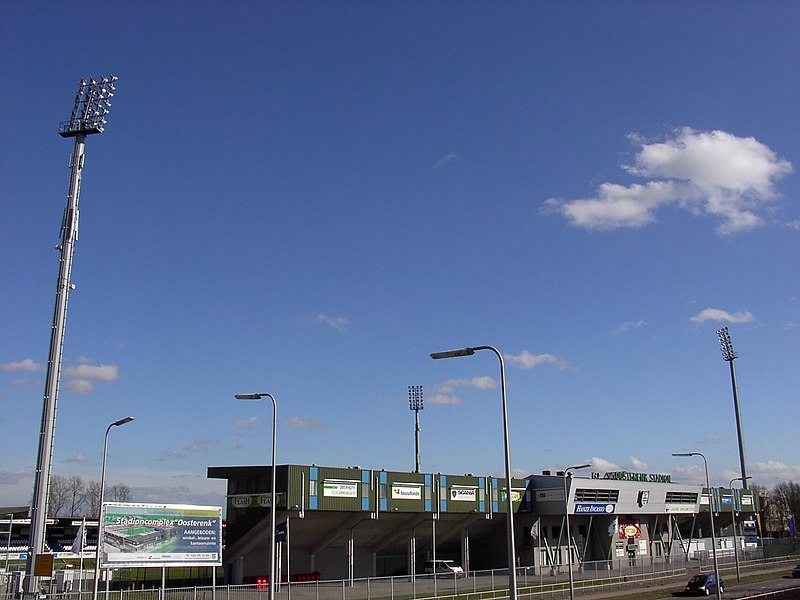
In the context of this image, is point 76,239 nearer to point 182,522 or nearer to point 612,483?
point 182,522

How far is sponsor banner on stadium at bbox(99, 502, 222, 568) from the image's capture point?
4122cm

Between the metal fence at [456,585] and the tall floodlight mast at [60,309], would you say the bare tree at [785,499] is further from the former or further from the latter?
the tall floodlight mast at [60,309]

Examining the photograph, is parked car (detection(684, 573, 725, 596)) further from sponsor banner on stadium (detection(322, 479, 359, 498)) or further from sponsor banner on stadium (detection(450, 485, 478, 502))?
sponsor banner on stadium (detection(322, 479, 359, 498))

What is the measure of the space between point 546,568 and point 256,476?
34.3 meters

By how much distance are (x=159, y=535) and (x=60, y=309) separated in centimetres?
1471

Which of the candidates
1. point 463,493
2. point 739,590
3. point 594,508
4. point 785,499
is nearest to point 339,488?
point 463,493

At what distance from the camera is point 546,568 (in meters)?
76.5

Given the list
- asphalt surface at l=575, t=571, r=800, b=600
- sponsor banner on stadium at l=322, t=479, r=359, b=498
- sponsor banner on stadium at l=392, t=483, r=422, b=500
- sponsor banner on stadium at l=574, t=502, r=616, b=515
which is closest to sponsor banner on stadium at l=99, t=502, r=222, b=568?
sponsor banner on stadium at l=322, t=479, r=359, b=498

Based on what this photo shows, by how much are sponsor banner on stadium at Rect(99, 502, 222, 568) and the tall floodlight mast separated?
4355 mm

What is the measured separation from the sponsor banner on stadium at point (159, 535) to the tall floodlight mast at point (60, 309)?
436cm

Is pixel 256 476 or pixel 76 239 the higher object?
pixel 76 239

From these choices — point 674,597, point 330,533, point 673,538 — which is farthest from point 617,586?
point 673,538

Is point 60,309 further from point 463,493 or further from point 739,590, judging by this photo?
point 739,590

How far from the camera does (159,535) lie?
43.1 m
